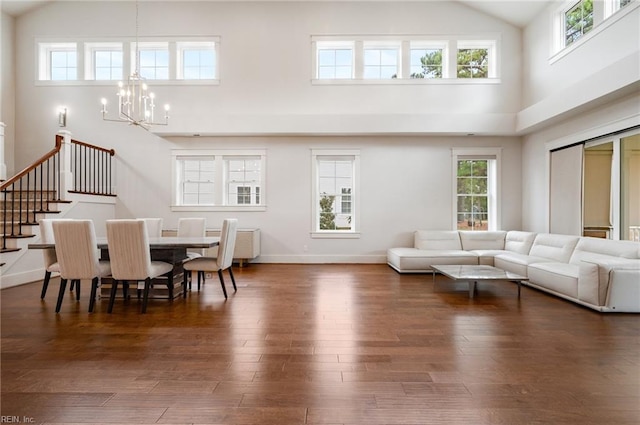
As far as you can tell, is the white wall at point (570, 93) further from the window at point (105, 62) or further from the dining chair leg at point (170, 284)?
the window at point (105, 62)

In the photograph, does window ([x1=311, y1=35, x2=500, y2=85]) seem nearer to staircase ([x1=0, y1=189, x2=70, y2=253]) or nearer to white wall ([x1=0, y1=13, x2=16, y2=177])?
staircase ([x1=0, y1=189, x2=70, y2=253])

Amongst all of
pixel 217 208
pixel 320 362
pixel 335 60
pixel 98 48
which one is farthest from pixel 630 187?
pixel 98 48

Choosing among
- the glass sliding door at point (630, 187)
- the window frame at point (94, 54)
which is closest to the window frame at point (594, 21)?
the glass sliding door at point (630, 187)

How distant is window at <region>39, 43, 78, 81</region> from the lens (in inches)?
283

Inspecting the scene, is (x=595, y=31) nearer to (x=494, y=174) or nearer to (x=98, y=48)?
(x=494, y=174)

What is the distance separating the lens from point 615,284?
3527 mm

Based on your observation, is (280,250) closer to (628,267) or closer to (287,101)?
(287,101)

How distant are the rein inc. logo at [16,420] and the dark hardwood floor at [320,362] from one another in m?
0.02

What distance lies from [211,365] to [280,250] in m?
4.76

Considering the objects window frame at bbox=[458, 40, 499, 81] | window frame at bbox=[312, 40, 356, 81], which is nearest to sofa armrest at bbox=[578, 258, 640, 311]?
window frame at bbox=[458, 40, 499, 81]

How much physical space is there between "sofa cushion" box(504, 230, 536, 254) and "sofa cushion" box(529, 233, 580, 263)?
131 millimetres

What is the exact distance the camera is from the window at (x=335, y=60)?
707 cm

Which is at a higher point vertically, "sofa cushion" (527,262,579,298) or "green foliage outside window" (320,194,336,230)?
"green foliage outside window" (320,194,336,230)

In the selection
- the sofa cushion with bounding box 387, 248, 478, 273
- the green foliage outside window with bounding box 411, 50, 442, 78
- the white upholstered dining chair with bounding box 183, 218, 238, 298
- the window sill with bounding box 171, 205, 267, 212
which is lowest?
the sofa cushion with bounding box 387, 248, 478, 273
